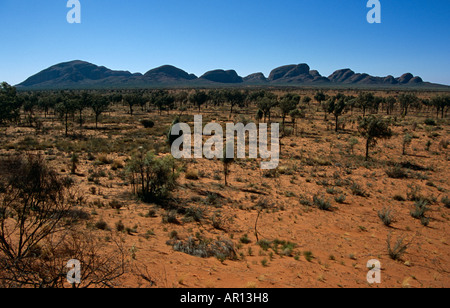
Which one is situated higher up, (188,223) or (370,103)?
(370,103)

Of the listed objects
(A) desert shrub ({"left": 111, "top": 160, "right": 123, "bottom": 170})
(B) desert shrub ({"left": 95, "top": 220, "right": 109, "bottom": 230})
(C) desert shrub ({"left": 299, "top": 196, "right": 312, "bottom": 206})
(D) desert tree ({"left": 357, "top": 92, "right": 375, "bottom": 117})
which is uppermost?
(D) desert tree ({"left": 357, "top": 92, "right": 375, "bottom": 117})

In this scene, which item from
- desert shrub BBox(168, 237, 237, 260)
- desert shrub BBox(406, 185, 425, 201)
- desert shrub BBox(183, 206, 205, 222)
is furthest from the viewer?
desert shrub BBox(406, 185, 425, 201)

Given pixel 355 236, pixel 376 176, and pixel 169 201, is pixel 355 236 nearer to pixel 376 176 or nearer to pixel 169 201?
pixel 169 201

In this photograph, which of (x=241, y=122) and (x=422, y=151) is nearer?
(x=422, y=151)

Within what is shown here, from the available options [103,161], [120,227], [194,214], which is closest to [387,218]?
[194,214]

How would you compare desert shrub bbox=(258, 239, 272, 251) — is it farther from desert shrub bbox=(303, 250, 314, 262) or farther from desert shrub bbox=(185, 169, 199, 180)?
desert shrub bbox=(185, 169, 199, 180)

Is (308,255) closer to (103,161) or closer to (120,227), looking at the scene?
(120,227)

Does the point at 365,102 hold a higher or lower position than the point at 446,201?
higher

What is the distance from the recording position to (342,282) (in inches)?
330

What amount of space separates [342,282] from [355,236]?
16.7 feet

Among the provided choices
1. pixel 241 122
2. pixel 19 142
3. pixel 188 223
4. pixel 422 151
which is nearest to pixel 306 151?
pixel 422 151

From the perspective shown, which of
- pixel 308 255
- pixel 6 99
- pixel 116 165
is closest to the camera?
pixel 308 255

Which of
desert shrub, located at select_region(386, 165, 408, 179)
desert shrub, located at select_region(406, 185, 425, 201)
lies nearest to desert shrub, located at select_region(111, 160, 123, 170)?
desert shrub, located at select_region(406, 185, 425, 201)

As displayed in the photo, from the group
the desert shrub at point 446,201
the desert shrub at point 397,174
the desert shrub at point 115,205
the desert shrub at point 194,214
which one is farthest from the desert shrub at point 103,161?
the desert shrub at point 446,201
